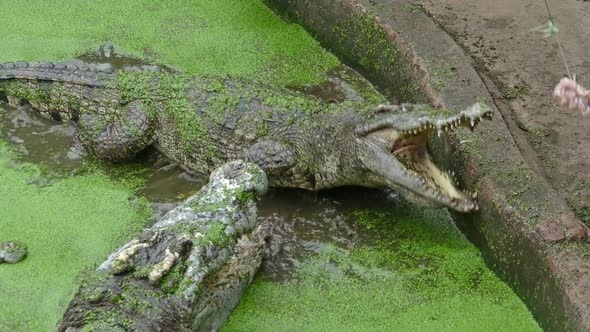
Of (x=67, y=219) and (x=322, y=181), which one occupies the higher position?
(x=322, y=181)

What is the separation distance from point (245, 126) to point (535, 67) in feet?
7.23

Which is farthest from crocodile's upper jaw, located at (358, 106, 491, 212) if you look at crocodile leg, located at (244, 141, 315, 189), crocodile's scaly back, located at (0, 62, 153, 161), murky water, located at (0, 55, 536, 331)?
crocodile's scaly back, located at (0, 62, 153, 161)

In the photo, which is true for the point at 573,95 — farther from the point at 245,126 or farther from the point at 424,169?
the point at 245,126

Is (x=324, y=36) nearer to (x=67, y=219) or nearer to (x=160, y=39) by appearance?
(x=160, y=39)

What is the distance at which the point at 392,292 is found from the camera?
151 inches

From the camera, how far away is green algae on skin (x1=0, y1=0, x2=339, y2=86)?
568 cm

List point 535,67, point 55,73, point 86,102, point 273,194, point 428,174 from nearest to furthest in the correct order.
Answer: point 428,174 < point 273,194 < point 86,102 < point 55,73 < point 535,67

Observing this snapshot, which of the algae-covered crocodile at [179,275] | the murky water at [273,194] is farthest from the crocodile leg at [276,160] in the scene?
the algae-covered crocodile at [179,275]

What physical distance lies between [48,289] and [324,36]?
3.03 meters

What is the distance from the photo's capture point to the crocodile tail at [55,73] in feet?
16.4

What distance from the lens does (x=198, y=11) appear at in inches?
248

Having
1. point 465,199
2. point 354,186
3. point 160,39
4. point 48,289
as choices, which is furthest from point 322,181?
point 160,39

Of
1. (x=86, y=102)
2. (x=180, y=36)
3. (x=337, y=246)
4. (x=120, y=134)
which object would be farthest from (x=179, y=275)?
(x=180, y=36)

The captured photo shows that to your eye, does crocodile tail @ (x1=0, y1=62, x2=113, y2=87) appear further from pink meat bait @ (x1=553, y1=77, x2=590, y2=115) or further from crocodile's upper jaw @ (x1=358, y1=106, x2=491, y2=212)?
pink meat bait @ (x1=553, y1=77, x2=590, y2=115)
